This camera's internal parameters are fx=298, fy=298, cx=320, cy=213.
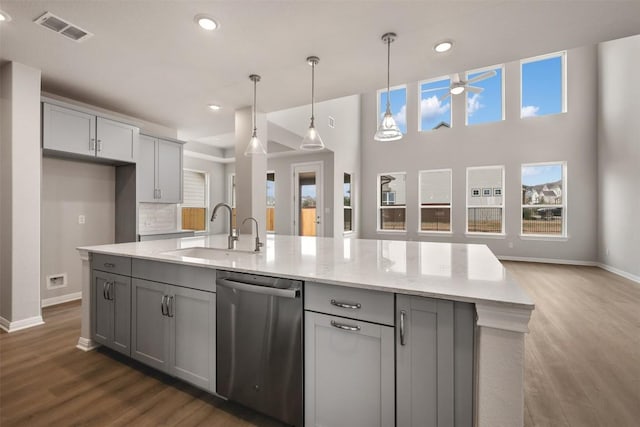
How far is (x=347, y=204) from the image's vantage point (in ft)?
25.5

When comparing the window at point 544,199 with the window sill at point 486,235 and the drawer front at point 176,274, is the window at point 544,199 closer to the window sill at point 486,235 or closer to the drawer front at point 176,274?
the window sill at point 486,235

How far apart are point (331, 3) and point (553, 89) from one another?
6.77 m

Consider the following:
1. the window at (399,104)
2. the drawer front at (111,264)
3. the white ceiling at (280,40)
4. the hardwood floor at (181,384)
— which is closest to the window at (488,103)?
the window at (399,104)

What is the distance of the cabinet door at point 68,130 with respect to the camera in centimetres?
319

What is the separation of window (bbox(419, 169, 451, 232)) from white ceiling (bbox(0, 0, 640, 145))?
4775 millimetres

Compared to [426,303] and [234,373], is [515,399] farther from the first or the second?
[234,373]

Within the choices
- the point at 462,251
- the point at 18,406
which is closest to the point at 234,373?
the point at 18,406

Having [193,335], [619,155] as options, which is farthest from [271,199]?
[619,155]

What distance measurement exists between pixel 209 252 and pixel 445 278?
179 centimetres

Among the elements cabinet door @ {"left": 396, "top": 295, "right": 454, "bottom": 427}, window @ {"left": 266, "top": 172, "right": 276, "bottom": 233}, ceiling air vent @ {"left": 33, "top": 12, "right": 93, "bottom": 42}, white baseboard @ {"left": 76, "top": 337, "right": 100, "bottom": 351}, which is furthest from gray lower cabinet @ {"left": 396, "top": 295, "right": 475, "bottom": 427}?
window @ {"left": 266, "top": 172, "right": 276, "bottom": 233}

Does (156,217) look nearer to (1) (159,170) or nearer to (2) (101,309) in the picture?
(1) (159,170)

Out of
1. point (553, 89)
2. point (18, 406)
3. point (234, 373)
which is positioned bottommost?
point (18, 406)

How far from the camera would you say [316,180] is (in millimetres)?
7117

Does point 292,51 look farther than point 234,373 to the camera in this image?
Yes
